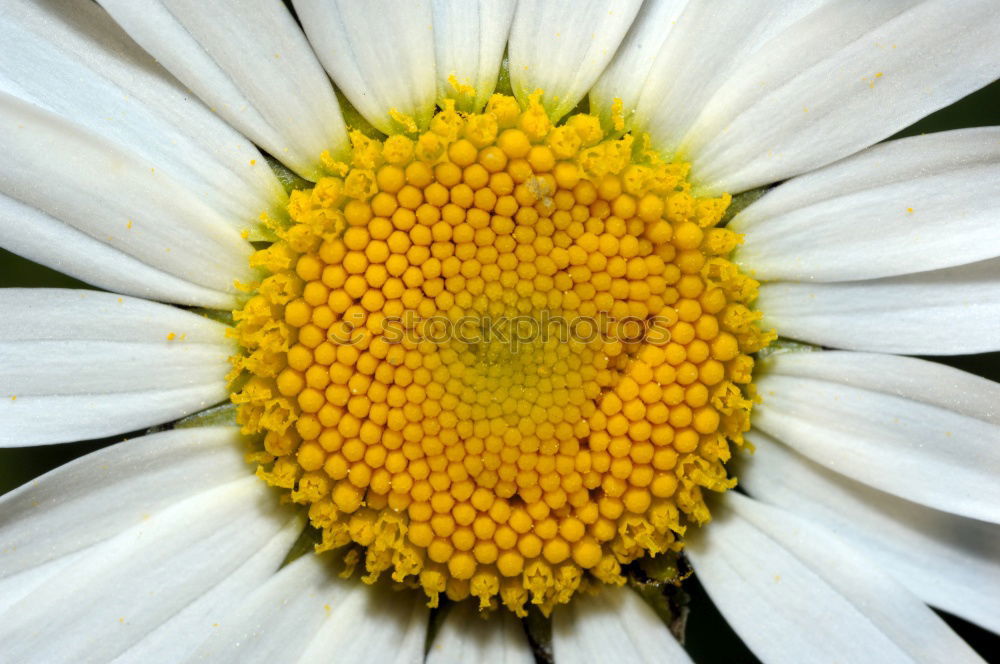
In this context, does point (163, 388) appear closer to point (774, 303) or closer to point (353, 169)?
point (353, 169)

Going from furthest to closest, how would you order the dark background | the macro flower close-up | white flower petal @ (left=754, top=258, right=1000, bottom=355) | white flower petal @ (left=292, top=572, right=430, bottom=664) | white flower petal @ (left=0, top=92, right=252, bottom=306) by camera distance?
the dark background < white flower petal @ (left=292, top=572, right=430, bottom=664) < white flower petal @ (left=754, top=258, right=1000, bottom=355) < the macro flower close-up < white flower petal @ (left=0, top=92, right=252, bottom=306)

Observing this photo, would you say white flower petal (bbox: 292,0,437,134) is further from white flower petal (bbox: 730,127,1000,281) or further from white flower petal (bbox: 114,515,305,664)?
white flower petal (bbox: 114,515,305,664)

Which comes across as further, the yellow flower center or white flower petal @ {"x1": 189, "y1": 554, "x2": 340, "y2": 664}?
white flower petal @ {"x1": 189, "y1": 554, "x2": 340, "y2": 664}

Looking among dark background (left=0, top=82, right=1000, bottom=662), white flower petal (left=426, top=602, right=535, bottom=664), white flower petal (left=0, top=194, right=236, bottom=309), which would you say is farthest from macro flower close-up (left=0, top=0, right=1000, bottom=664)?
dark background (left=0, top=82, right=1000, bottom=662)

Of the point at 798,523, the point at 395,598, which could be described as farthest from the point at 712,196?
the point at 395,598

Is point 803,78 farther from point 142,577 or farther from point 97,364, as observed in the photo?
point 142,577

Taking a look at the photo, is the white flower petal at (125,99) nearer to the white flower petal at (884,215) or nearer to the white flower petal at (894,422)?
the white flower petal at (884,215)
